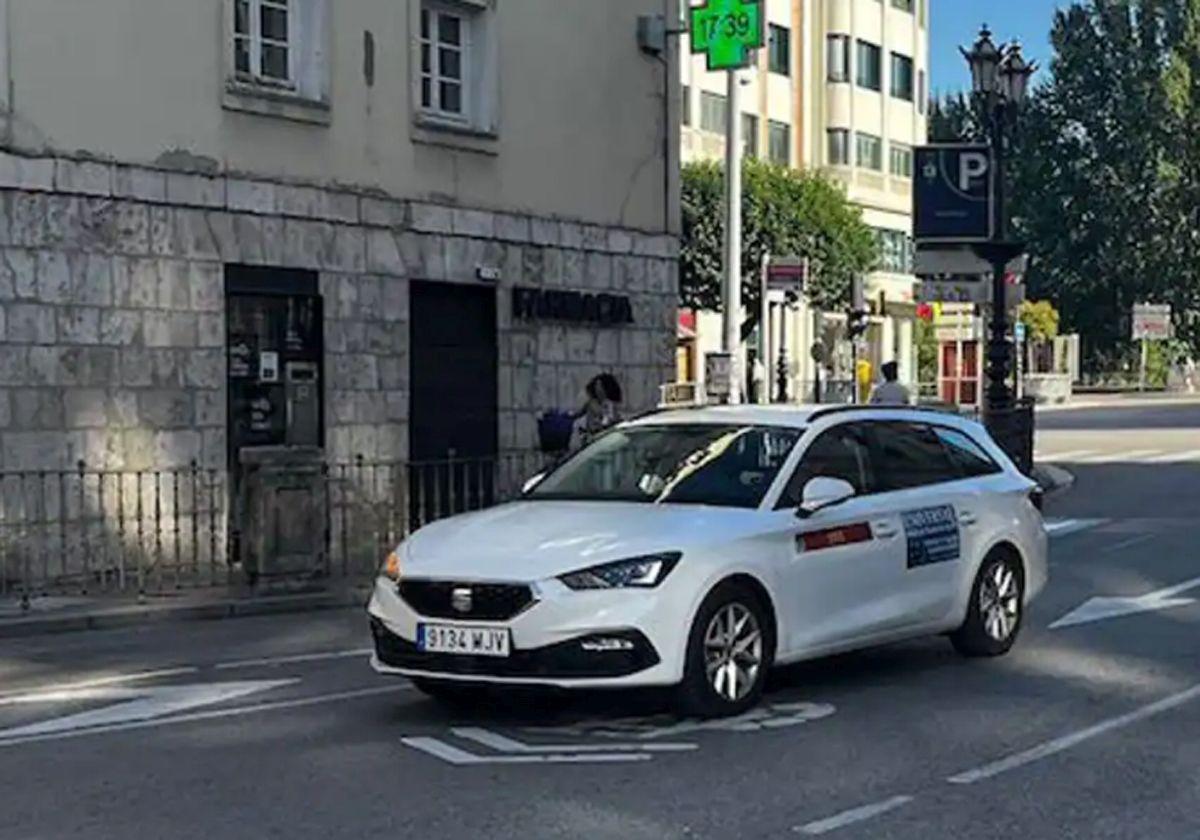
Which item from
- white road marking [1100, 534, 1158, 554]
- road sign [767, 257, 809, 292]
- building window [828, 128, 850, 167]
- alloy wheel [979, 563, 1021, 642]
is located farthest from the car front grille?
building window [828, 128, 850, 167]

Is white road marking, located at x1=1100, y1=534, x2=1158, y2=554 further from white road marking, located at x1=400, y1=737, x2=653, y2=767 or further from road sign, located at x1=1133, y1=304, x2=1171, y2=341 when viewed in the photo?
road sign, located at x1=1133, y1=304, x2=1171, y2=341

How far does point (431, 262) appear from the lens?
64.7ft

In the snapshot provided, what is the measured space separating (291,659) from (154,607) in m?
2.76

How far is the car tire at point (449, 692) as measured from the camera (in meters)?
8.98

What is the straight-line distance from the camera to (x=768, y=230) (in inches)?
2124

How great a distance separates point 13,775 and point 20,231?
340 inches

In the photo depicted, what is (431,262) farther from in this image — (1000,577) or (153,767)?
(153,767)

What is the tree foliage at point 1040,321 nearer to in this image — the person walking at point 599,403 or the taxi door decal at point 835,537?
the person walking at point 599,403

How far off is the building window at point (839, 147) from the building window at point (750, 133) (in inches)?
168

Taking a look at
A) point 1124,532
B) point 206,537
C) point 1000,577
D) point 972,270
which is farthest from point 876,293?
point 1000,577

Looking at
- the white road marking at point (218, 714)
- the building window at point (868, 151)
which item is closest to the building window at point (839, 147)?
the building window at point (868, 151)

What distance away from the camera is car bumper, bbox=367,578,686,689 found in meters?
8.38

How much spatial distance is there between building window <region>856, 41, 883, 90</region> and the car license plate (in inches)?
2329

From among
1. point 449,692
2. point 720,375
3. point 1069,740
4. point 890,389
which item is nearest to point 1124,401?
point 720,375
